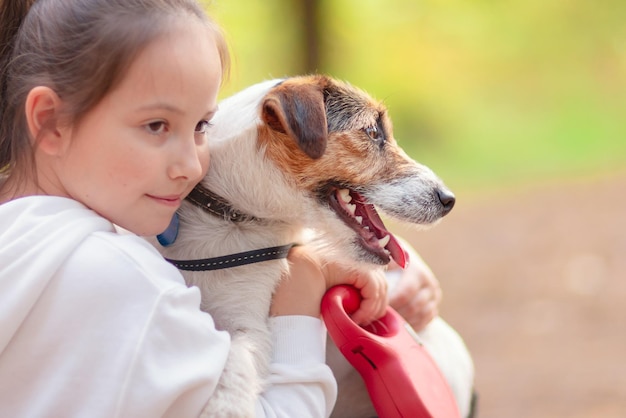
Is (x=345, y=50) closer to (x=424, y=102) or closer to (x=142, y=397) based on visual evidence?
(x=424, y=102)

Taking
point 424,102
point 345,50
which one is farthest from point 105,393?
point 424,102

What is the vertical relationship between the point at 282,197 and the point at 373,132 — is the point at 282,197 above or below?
below

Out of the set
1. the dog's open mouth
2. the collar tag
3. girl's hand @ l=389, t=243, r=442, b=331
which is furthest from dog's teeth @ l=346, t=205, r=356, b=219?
the collar tag

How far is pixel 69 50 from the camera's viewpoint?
5.28ft

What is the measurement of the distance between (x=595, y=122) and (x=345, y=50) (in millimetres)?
3342

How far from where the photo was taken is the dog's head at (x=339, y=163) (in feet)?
6.35

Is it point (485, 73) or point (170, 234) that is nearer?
point (170, 234)

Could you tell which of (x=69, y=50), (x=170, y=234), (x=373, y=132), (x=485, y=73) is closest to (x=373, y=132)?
(x=373, y=132)

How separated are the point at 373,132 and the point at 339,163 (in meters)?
0.17

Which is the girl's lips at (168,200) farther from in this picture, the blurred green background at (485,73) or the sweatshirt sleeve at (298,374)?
the blurred green background at (485,73)

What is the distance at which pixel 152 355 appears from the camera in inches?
56.9

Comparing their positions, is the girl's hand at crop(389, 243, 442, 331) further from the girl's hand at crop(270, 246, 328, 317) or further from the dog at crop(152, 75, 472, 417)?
the girl's hand at crop(270, 246, 328, 317)

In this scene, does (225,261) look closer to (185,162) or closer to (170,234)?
(170,234)

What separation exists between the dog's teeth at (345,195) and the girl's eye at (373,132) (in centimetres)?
16
